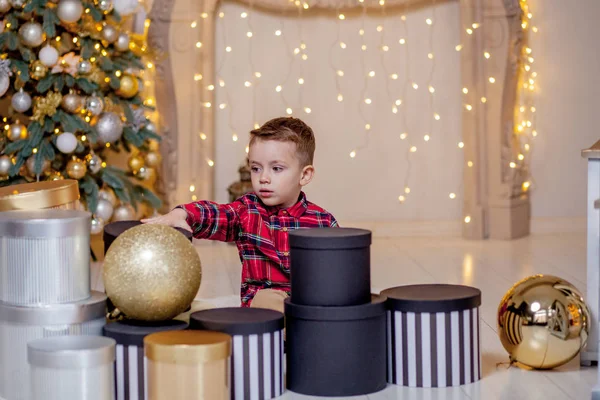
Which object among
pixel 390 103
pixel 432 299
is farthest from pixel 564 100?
pixel 432 299

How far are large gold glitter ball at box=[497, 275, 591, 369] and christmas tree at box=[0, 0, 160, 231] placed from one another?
2.43 metres

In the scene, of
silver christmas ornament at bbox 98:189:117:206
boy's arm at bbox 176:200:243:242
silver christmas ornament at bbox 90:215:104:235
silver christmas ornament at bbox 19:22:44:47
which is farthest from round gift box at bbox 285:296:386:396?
silver christmas ornament at bbox 19:22:44:47

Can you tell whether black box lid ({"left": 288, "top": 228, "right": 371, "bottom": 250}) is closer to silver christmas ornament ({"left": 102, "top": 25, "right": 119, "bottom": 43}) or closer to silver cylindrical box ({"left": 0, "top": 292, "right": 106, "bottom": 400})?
silver cylindrical box ({"left": 0, "top": 292, "right": 106, "bottom": 400})

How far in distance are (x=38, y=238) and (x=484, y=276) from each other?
2373 millimetres

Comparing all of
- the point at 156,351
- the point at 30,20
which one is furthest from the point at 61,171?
the point at 156,351

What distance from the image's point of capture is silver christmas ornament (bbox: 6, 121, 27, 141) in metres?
4.36

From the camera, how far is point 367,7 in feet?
18.2

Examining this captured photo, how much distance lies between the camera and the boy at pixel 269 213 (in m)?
2.84

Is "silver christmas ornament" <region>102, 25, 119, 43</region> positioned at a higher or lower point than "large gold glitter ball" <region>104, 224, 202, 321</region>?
higher

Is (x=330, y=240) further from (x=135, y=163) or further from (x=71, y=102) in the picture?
(x=135, y=163)

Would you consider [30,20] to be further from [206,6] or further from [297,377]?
[297,377]

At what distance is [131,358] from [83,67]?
2464 millimetres

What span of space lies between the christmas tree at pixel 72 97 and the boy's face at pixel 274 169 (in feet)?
5.68

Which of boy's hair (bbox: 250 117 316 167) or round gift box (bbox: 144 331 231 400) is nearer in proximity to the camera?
round gift box (bbox: 144 331 231 400)
